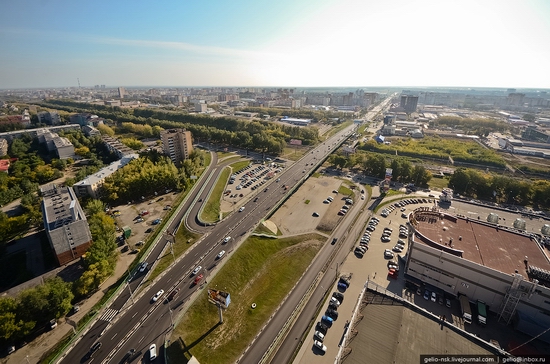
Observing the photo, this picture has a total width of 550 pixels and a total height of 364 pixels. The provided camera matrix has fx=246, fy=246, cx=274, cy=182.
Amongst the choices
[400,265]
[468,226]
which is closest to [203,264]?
[400,265]

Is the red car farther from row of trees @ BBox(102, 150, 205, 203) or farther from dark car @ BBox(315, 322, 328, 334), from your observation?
row of trees @ BBox(102, 150, 205, 203)

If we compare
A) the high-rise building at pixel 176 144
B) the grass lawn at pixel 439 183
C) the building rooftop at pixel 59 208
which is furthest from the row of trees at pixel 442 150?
the building rooftop at pixel 59 208

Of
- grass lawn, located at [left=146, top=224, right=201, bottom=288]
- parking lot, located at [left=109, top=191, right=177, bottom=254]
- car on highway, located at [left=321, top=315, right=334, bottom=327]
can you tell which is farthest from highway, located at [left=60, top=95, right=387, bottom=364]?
car on highway, located at [left=321, top=315, right=334, bottom=327]

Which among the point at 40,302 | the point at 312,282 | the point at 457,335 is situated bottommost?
the point at 312,282

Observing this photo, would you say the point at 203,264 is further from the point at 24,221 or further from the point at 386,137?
the point at 386,137

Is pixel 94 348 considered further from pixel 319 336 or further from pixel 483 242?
pixel 483 242

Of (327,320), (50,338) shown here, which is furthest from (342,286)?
(50,338)

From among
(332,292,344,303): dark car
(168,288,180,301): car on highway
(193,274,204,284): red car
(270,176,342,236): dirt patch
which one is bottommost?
(332,292,344,303): dark car
